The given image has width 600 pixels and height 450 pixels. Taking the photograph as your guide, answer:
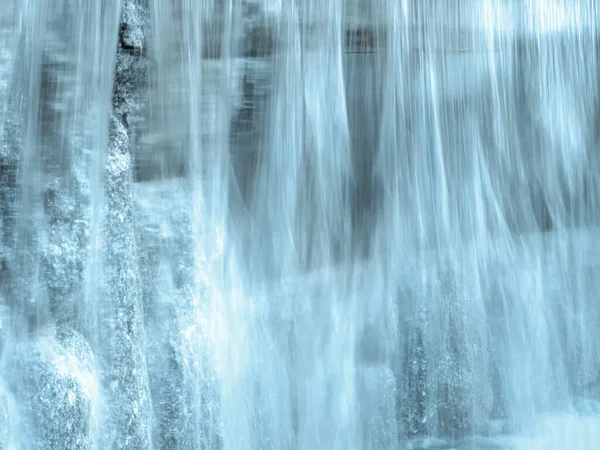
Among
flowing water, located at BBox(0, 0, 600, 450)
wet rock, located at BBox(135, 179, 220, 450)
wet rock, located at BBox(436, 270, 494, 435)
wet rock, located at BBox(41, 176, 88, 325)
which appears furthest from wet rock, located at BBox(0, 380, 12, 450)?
wet rock, located at BBox(436, 270, 494, 435)

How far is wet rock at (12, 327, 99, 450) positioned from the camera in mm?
2434

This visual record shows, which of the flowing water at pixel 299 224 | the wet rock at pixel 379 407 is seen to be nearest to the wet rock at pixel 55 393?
the flowing water at pixel 299 224

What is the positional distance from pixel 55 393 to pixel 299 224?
1.17m

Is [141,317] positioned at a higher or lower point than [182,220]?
lower

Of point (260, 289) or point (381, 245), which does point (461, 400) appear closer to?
point (381, 245)

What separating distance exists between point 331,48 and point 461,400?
5.10 ft

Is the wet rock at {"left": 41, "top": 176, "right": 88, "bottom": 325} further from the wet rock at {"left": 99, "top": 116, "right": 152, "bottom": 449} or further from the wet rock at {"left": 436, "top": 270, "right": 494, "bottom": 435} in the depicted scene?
the wet rock at {"left": 436, "top": 270, "right": 494, "bottom": 435}

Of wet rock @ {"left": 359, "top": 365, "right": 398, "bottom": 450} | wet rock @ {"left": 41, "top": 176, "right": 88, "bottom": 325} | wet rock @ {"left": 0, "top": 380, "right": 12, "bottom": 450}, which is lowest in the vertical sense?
wet rock @ {"left": 359, "top": 365, "right": 398, "bottom": 450}

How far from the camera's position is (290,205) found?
127 inches

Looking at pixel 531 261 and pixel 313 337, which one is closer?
pixel 313 337

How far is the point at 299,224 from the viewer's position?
324 centimetres

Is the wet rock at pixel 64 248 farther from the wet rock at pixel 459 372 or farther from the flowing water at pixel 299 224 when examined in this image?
the wet rock at pixel 459 372

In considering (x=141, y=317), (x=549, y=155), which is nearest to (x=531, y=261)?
(x=549, y=155)

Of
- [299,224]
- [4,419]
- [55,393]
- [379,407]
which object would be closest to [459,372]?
[379,407]
